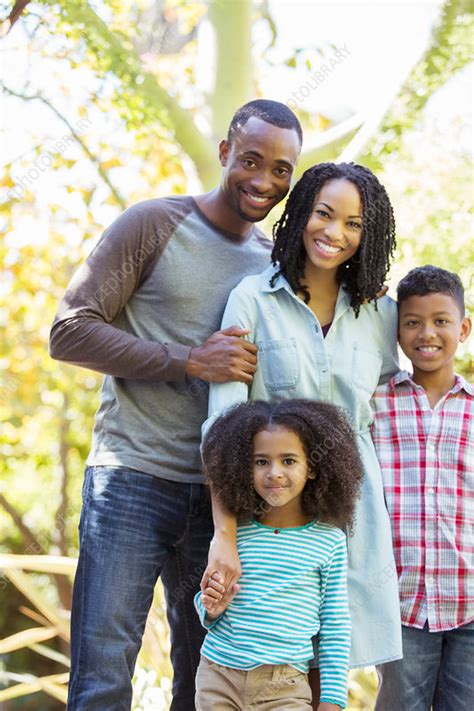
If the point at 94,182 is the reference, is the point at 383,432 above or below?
below

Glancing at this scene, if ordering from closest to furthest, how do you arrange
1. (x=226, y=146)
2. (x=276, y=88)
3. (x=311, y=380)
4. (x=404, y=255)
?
(x=311, y=380)
(x=226, y=146)
(x=404, y=255)
(x=276, y=88)

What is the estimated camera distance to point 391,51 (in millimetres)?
4762

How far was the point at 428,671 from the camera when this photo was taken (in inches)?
90.1

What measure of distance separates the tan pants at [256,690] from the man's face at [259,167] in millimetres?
1137

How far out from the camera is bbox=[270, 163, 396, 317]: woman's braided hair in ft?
7.40

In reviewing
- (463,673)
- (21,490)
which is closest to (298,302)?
(463,673)

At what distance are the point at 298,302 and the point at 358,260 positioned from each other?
187 millimetres

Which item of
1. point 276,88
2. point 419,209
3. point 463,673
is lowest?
point 463,673

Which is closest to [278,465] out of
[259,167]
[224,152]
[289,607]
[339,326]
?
[289,607]

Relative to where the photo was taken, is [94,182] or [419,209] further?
[94,182]

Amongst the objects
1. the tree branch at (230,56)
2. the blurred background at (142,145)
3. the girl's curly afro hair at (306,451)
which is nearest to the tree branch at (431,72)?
the blurred background at (142,145)

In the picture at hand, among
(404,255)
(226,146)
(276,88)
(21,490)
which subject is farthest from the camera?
(21,490)

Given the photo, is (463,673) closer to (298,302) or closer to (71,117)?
(298,302)

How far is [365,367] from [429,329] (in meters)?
0.21
